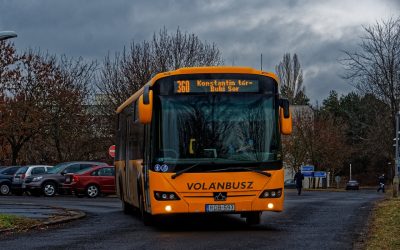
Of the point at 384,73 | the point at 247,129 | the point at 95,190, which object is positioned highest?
the point at 384,73

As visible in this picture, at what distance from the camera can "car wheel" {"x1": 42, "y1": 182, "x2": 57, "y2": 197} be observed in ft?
119

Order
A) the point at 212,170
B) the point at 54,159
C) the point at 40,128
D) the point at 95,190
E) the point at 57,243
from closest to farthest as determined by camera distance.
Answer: the point at 57,243 → the point at 212,170 → the point at 95,190 → the point at 40,128 → the point at 54,159

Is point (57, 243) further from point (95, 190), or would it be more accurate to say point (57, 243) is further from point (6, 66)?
point (6, 66)

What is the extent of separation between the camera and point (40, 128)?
5294cm

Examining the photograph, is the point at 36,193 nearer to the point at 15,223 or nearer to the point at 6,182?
the point at 6,182

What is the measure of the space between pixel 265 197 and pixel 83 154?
1630 inches

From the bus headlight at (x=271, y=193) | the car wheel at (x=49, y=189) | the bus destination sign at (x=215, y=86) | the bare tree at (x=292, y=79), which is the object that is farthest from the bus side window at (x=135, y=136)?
the bare tree at (x=292, y=79)

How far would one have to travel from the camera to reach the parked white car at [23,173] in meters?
38.0

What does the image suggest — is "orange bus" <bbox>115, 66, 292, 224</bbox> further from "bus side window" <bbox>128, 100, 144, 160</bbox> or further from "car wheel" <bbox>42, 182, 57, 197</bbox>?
→ "car wheel" <bbox>42, 182, 57, 197</bbox>

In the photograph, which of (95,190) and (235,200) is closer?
(235,200)

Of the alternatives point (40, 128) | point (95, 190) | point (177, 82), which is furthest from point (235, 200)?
point (40, 128)

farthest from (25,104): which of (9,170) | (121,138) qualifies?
(121,138)

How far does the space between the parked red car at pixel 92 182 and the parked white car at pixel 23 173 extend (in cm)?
340

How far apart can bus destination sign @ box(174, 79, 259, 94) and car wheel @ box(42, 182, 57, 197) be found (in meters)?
21.8
